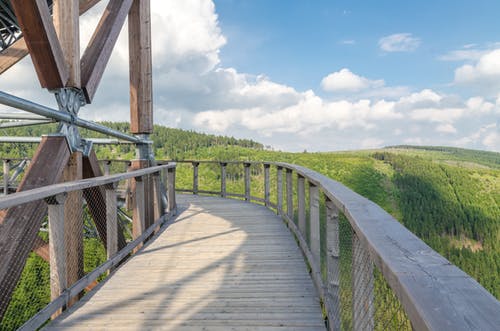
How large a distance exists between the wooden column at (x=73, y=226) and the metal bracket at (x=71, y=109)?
0.43 feet

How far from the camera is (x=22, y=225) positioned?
2.60m

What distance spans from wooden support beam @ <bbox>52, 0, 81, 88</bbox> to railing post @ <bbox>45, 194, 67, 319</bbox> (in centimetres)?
174

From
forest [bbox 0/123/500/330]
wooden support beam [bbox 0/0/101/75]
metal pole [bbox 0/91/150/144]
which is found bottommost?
forest [bbox 0/123/500/330]

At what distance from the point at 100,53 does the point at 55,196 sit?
99.2 inches

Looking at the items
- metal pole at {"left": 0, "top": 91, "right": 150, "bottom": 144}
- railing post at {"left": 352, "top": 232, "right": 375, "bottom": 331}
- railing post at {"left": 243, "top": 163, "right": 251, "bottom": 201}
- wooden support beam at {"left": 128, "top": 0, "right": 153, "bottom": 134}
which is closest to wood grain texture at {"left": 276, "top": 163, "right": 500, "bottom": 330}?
railing post at {"left": 352, "top": 232, "right": 375, "bottom": 331}

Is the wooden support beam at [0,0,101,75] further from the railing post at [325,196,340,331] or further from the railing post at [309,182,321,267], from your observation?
the railing post at [325,196,340,331]

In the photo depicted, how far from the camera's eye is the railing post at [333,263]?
2018mm

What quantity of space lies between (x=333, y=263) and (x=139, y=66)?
5.40 meters

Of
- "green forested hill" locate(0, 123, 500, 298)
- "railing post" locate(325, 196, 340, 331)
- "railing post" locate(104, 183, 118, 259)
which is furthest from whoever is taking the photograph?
"green forested hill" locate(0, 123, 500, 298)

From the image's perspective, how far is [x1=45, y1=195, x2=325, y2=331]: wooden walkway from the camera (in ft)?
7.76

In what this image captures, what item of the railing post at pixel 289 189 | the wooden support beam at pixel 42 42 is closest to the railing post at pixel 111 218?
the wooden support beam at pixel 42 42

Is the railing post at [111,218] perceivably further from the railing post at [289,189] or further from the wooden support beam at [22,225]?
the railing post at [289,189]

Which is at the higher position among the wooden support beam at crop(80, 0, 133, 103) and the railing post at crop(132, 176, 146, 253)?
the wooden support beam at crop(80, 0, 133, 103)

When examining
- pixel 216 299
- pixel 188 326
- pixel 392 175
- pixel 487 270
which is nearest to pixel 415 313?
pixel 188 326
